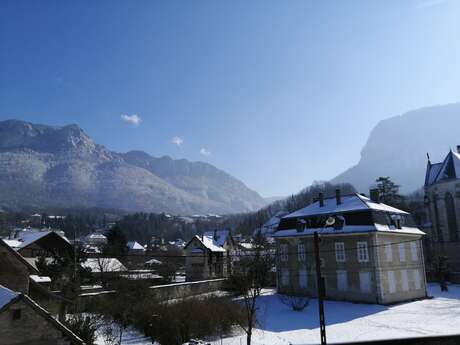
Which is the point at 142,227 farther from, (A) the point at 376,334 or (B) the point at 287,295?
(A) the point at 376,334

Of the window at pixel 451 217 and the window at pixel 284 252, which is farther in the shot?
the window at pixel 451 217

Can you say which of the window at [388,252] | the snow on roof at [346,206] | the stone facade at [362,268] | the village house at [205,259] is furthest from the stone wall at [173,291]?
the window at [388,252]

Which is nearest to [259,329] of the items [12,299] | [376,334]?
[376,334]

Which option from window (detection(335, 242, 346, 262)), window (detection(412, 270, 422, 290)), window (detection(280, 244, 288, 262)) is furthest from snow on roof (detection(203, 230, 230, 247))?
window (detection(412, 270, 422, 290))

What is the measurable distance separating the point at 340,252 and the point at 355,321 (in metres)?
9.63

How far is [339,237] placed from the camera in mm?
36375

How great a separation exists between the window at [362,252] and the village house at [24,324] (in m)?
27.0

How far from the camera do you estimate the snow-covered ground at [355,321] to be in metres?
23.0

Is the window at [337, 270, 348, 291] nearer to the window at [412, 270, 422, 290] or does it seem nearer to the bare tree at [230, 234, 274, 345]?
the bare tree at [230, 234, 274, 345]

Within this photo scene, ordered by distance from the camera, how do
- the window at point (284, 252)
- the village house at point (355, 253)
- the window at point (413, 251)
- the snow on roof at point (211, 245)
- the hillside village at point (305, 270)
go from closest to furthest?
the hillside village at point (305, 270), the village house at point (355, 253), the window at point (413, 251), the window at point (284, 252), the snow on roof at point (211, 245)

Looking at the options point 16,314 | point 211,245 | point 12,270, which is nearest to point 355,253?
point 12,270

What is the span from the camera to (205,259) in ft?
203

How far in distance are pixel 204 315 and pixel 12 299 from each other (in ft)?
43.7

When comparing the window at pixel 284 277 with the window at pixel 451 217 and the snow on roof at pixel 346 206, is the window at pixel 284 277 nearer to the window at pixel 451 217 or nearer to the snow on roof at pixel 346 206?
the snow on roof at pixel 346 206
